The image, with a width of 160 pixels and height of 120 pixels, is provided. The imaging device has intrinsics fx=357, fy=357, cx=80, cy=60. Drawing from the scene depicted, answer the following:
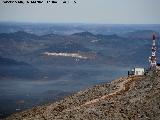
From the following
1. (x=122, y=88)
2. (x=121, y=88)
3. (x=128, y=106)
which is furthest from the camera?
(x=121, y=88)

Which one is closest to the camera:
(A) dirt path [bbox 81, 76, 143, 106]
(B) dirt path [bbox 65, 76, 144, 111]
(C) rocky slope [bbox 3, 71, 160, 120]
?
(C) rocky slope [bbox 3, 71, 160, 120]

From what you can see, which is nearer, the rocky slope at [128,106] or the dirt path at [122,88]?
the rocky slope at [128,106]

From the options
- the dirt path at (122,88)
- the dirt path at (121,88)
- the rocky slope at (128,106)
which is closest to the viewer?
the rocky slope at (128,106)

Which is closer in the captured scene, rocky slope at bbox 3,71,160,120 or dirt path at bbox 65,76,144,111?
A: rocky slope at bbox 3,71,160,120

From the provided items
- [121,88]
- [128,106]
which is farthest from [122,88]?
[128,106]

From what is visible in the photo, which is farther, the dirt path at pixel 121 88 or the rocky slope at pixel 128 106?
the dirt path at pixel 121 88

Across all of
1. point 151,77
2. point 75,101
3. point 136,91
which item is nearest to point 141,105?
point 136,91

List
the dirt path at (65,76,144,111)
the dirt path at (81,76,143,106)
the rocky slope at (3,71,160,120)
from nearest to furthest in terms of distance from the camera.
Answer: the rocky slope at (3,71,160,120), the dirt path at (65,76,144,111), the dirt path at (81,76,143,106)

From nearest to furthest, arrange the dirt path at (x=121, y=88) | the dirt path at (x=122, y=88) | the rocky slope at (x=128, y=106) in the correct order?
the rocky slope at (x=128, y=106)
the dirt path at (x=121, y=88)
the dirt path at (x=122, y=88)

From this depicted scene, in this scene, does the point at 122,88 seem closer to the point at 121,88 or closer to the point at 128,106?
the point at 121,88

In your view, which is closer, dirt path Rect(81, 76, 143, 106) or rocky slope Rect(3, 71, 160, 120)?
rocky slope Rect(3, 71, 160, 120)

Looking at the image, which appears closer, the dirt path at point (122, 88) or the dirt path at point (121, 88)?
the dirt path at point (121, 88)
